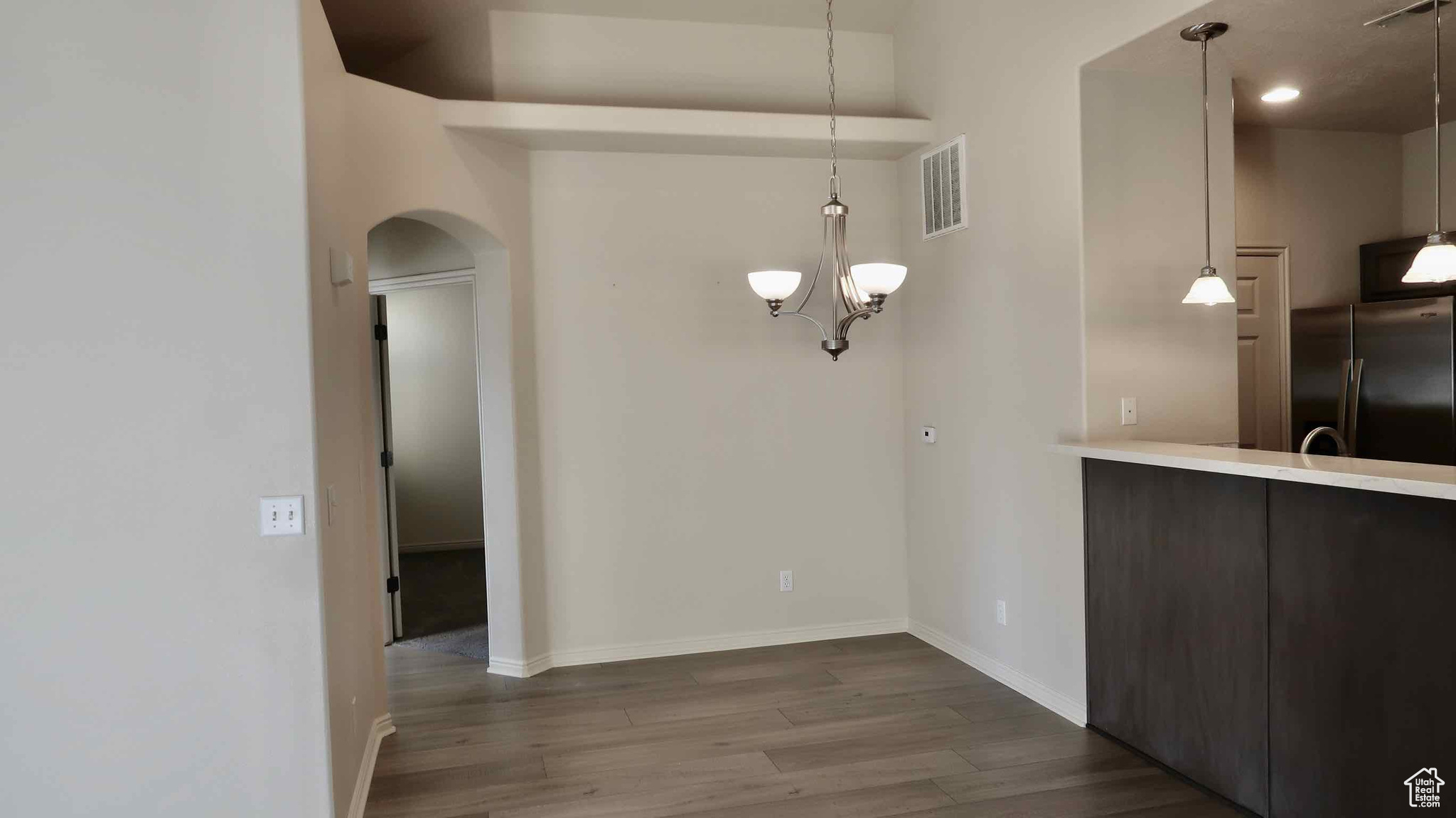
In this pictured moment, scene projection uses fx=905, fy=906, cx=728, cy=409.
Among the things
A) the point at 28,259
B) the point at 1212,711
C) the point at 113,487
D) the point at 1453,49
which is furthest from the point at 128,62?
the point at 1453,49

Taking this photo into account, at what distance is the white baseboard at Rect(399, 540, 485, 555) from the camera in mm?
8266

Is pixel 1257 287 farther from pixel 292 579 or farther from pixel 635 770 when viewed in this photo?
pixel 292 579

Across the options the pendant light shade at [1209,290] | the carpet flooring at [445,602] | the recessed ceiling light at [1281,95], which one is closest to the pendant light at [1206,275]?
the pendant light shade at [1209,290]

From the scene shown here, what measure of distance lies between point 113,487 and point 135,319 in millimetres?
479

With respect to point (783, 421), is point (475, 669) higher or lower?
lower

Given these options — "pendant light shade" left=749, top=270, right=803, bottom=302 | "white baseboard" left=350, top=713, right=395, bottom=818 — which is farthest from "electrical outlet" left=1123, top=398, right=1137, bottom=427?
"white baseboard" left=350, top=713, right=395, bottom=818

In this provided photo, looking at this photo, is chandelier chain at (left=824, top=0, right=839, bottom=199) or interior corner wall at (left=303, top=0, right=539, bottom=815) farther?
chandelier chain at (left=824, top=0, right=839, bottom=199)

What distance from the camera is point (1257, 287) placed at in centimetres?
494

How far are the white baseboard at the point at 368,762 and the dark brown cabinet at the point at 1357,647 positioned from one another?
2.98 metres

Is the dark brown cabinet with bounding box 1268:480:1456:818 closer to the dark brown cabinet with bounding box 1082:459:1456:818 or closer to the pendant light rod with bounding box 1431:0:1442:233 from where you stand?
the dark brown cabinet with bounding box 1082:459:1456:818

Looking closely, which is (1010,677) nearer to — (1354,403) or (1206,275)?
(1206,275)

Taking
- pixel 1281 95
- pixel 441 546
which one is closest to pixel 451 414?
pixel 441 546

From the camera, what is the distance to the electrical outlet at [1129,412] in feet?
12.2

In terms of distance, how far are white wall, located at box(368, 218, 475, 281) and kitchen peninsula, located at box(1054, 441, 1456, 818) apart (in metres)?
3.39
